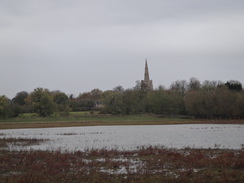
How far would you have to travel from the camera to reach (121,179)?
17344mm

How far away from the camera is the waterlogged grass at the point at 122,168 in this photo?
17.5 meters

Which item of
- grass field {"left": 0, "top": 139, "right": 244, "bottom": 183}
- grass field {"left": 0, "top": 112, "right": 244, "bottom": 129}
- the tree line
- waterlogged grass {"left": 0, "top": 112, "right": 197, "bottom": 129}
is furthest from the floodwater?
the tree line

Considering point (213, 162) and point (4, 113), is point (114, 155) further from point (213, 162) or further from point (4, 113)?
point (4, 113)

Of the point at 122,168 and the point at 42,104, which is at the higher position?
the point at 42,104

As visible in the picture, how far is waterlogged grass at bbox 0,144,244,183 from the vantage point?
1748cm

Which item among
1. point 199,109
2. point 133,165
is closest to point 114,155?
point 133,165

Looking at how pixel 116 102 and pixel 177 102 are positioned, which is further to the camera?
pixel 116 102

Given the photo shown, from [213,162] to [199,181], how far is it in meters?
5.96

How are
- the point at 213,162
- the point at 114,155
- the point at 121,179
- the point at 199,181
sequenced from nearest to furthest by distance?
the point at 199,181 → the point at 121,179 → the point at 213,162 → the point at 114,155

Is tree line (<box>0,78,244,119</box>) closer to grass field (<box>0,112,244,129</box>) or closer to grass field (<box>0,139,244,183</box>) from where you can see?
grass field (<box>0,112,244,129</box>)

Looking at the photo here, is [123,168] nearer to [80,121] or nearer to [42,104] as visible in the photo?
[80,121]

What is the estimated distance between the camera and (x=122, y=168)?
21250mm

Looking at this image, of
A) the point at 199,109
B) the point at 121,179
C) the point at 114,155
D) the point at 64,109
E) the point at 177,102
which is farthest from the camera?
the point at 64,109

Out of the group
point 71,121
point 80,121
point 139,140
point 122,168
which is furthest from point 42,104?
point 122,168
